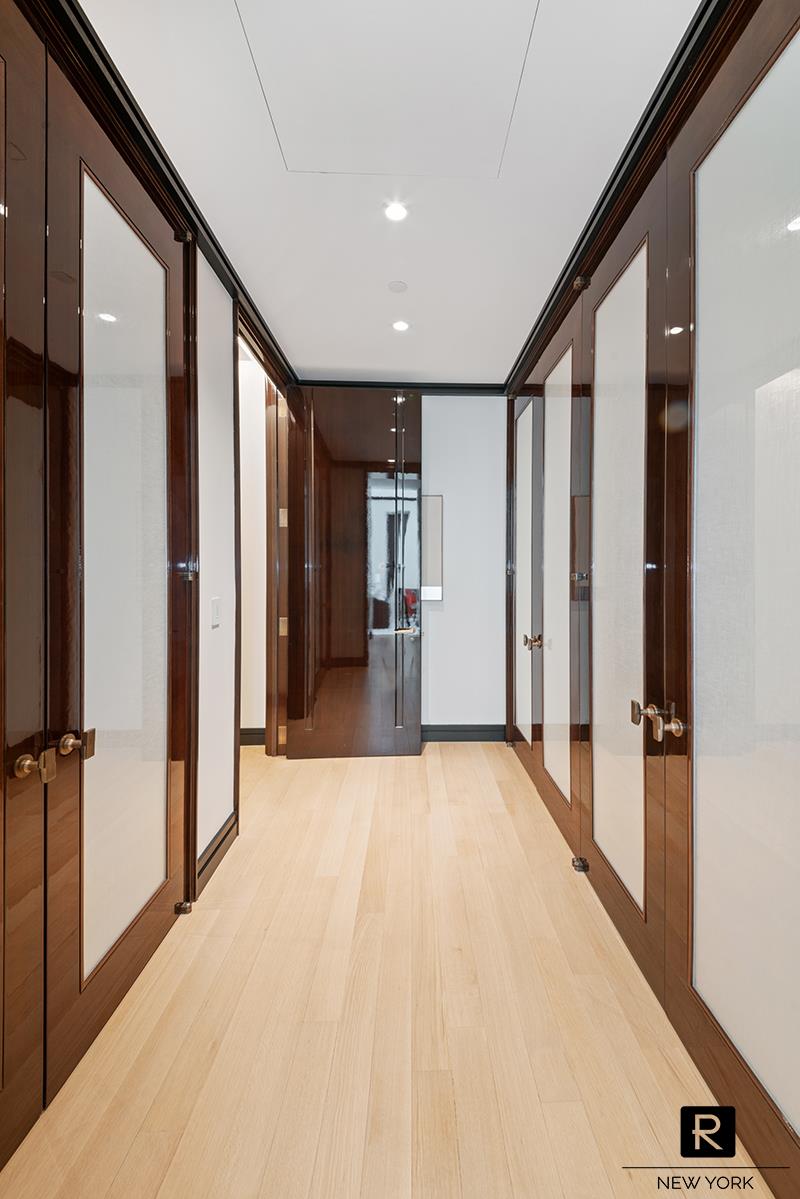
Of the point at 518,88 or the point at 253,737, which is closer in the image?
the point at 518,88

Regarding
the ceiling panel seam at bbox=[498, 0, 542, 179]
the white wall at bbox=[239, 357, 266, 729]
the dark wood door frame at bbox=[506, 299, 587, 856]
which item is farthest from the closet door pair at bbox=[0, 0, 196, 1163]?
the white wall at bbox=[239, 357, 266, 729]

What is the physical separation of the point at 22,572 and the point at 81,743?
459 millimetres

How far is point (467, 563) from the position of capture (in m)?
4.64

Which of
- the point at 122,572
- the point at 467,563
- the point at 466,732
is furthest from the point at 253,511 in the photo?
the point at 122,572

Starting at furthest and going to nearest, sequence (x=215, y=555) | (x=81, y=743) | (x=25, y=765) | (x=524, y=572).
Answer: (x=524, y=572)
(x=215, y=555)
(x=81, y=743)
(x=25, y=765)

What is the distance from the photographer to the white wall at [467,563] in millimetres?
4598

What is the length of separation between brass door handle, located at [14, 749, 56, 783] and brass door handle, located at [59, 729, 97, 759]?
4cm

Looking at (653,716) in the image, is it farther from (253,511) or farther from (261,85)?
(253,511)

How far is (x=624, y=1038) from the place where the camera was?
67.8 inches

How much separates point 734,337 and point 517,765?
313 cm

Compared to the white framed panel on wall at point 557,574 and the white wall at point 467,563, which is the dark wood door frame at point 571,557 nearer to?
the white framed panel on wall at point 557,574

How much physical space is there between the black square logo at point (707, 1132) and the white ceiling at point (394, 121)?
8.38 feet

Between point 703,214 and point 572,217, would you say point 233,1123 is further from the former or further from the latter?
point 572,217

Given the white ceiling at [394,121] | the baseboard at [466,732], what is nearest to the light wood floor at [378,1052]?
the baseboard at [466,732]
